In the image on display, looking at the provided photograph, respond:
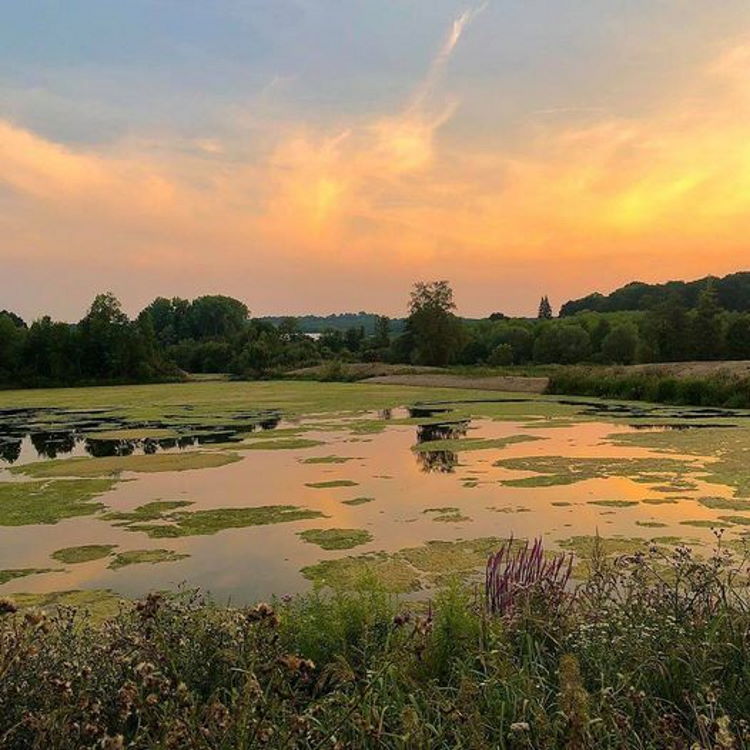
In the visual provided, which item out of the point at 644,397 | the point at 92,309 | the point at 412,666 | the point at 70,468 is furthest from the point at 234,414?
the point at 92,309

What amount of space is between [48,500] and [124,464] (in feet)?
9.75

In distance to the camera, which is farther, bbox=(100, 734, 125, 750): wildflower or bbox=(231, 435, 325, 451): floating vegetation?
bbox=(231, 435, 325, 451): floating vegetation

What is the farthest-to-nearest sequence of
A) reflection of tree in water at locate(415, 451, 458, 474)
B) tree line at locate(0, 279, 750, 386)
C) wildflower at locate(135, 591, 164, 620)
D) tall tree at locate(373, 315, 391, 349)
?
tall tree at locate(373, 315, 391, 349), tree line at locate(0, 279, 750, 386), reflection of tree in water at locate(415, 451, 458, 474), wildflower at locate(135, 591, 164, 620)

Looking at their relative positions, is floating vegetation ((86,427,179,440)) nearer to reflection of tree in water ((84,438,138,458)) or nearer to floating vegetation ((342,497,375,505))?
reflection of tree in water ((84,438,138,458))

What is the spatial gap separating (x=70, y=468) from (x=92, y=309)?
38947 millimetres

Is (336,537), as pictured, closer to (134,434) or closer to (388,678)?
(388,678)

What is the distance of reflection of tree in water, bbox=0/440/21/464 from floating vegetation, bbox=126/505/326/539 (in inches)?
261

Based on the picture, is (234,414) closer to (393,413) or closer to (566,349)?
(393,413)

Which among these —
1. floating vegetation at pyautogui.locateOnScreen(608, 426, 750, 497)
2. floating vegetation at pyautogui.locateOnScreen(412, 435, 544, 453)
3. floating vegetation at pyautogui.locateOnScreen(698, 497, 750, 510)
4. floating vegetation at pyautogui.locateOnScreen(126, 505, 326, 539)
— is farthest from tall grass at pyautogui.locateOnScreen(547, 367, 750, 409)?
floating vegetation at pyautogui.locateOnScreen(126, 505, 326, 539)

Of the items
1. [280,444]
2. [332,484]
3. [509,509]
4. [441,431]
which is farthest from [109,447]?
[509,509]

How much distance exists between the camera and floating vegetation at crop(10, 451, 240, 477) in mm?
11219

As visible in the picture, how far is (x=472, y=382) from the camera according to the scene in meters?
33.8

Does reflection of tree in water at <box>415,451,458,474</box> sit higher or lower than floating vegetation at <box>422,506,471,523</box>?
higher

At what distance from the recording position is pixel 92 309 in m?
47.2
